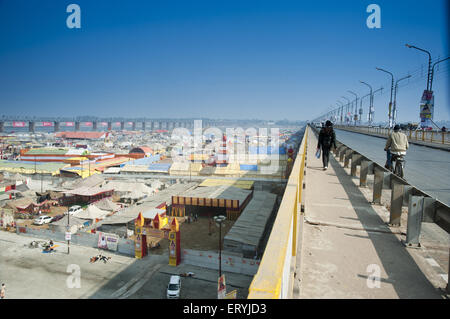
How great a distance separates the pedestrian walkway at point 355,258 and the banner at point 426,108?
519 inches

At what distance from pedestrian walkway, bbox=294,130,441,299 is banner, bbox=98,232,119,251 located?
1621 cm

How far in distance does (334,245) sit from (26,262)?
19295 mm

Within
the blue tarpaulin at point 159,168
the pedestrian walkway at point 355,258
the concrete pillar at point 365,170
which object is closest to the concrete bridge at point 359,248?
the pedestrian walkway at point 355,258

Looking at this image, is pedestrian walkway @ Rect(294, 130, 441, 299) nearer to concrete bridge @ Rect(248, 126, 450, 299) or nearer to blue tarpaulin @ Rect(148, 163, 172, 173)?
concrete bridge @ Rect(248, 126, 450, 299)

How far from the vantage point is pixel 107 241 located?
1773 centimetres

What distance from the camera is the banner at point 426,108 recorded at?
14.4 m

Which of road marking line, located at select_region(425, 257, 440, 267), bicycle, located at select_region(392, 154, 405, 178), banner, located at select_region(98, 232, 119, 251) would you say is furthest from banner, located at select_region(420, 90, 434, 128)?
banner, located at select_region(98, 232, 119, 251)

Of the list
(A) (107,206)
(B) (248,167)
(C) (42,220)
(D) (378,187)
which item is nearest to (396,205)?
(D) (378,187)

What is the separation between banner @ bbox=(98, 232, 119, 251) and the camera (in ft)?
57.7

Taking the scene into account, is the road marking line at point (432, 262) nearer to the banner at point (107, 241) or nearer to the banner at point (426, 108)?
the banner at point (426, 108)

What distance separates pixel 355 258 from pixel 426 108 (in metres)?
15.7

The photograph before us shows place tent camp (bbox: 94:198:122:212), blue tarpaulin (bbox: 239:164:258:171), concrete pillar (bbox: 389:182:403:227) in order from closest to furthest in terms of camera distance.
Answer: concrete pillar (bbox: 389:182:403:227)
tent camp (bbox: 94:198:122:212)
blue tarpaulin (bbox: 239:164:258:171)

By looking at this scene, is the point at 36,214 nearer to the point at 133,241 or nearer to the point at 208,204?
the point at 133,241

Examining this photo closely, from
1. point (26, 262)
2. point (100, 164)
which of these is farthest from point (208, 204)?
point (100, 164)
